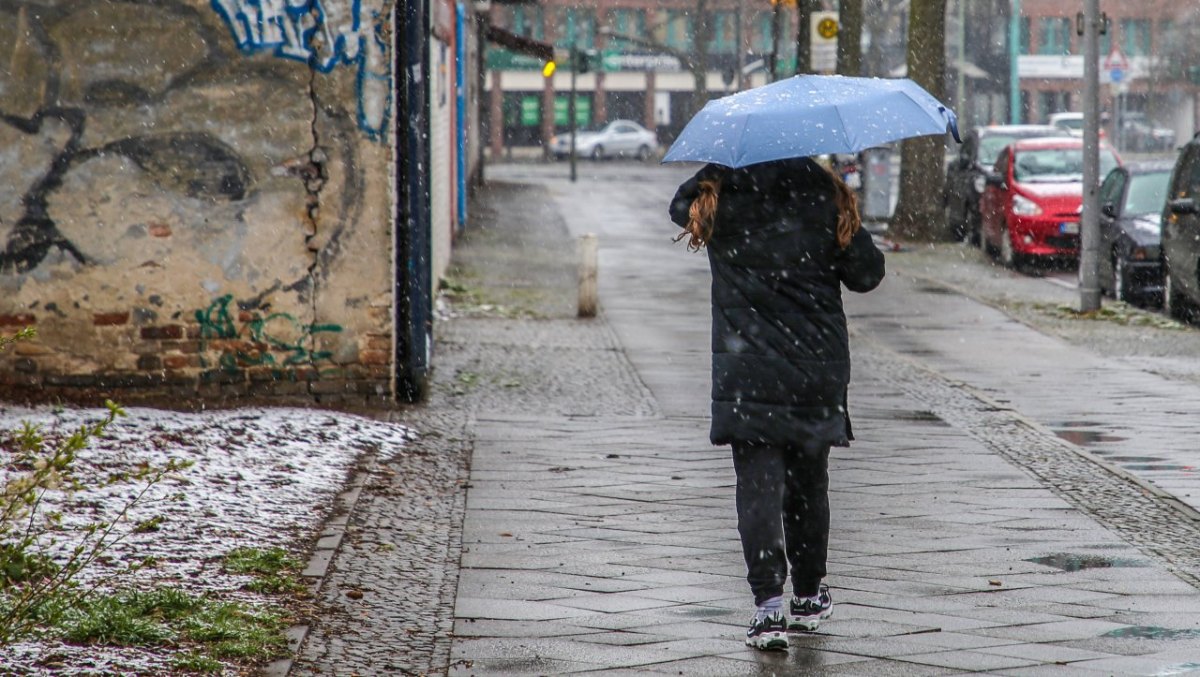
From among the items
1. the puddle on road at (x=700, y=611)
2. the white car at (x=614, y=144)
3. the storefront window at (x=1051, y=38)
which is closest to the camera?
the puddle on road at (x=700, y=611)

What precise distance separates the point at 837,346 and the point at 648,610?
1.19m

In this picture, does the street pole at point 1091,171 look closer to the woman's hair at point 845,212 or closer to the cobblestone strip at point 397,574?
the cobblestone strip at point 397,574

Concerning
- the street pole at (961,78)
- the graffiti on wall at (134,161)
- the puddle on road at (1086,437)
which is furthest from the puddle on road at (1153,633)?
the street pole at (961,78)

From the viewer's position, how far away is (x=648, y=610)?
6340 mm

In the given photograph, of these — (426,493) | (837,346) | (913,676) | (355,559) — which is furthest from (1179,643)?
(426,493)

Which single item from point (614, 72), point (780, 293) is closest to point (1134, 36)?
point (614, 72)

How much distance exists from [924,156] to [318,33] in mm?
16814

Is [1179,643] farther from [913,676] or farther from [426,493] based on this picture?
[426,493]

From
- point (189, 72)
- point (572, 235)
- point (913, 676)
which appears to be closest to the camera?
point (913, 676)

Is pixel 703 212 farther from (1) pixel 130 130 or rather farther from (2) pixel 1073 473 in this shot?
(1) pixel 130 130

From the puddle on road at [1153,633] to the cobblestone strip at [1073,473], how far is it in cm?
72

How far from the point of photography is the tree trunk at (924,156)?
84.6ft

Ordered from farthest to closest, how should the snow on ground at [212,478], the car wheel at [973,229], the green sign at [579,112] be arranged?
the green sign at [579,112] → the car wheel at [973,229] → the snow on ground at [212,478]

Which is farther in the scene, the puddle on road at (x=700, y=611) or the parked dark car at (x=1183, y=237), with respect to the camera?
the parked dark car at (x=1183, y=237)
